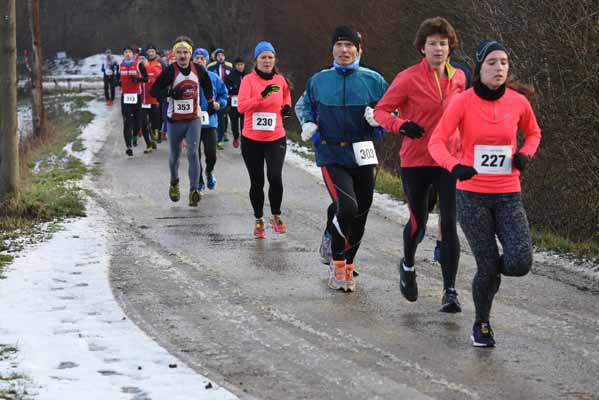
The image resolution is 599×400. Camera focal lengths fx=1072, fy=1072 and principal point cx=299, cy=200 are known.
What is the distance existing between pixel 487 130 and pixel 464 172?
35cm

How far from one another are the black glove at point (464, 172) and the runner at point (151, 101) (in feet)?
49.4

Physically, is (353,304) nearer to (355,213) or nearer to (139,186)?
(355,213)

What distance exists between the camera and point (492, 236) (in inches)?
254

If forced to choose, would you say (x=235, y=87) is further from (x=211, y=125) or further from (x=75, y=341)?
(x=75, y=341)

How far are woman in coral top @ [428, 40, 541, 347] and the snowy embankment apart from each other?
73.6 inches

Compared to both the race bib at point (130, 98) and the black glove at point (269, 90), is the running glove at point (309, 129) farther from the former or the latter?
the race bib at point (130, 98)

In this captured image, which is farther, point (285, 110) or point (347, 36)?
point (285, 110)

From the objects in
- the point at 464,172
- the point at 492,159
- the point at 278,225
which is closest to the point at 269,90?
the point at 278,225

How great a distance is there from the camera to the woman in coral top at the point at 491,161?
6293 millimetres

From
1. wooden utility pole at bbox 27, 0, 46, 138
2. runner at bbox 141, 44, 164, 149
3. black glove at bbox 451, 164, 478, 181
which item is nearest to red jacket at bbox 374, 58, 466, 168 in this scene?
black glove at bbox 451, 164, 478, 181

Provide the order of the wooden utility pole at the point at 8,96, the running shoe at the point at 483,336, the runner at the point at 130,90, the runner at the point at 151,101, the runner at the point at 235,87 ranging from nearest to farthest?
the running shoe at the point at 483,336
the wooden utility pole at the point at 8,96
the runner at the point at 130,90
the runner at the point at 235,87
the runner at the point at 151,101

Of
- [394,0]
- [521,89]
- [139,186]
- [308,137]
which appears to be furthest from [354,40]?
[394,0]

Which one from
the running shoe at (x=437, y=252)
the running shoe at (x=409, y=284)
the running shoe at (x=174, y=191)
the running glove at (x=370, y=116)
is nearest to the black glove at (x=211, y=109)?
the running shoe at (x=174, y=191)

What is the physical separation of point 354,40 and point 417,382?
329 cm
